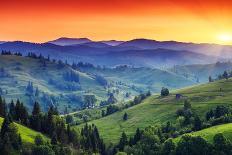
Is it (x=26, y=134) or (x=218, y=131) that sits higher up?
(x=218, y=131)

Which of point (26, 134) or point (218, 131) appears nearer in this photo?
point (26, 134)

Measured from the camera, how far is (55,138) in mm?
166000

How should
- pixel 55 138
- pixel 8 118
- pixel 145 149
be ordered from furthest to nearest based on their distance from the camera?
pixel 145 149 → pixel 55 138 → pixel 8 118

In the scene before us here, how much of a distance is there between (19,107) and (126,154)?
53528mm

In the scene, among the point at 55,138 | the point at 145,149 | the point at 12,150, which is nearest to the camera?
the point at 12,150

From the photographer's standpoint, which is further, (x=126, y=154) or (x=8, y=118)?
(x=126, y=154)

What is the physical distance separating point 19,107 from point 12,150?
5345 centimetres

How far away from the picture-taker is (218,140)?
16888 centimetres

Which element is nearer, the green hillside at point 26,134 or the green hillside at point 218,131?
the green hillside at point 26,134

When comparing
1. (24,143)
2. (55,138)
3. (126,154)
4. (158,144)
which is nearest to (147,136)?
(158,144)

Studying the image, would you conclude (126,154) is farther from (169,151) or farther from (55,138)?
Answer: (55,138)

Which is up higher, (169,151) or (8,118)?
(8,118)

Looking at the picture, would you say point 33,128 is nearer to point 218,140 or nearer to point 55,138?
point 55,138

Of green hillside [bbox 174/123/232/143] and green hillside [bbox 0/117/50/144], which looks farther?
green hillside [bbox 174/123/232/143]
